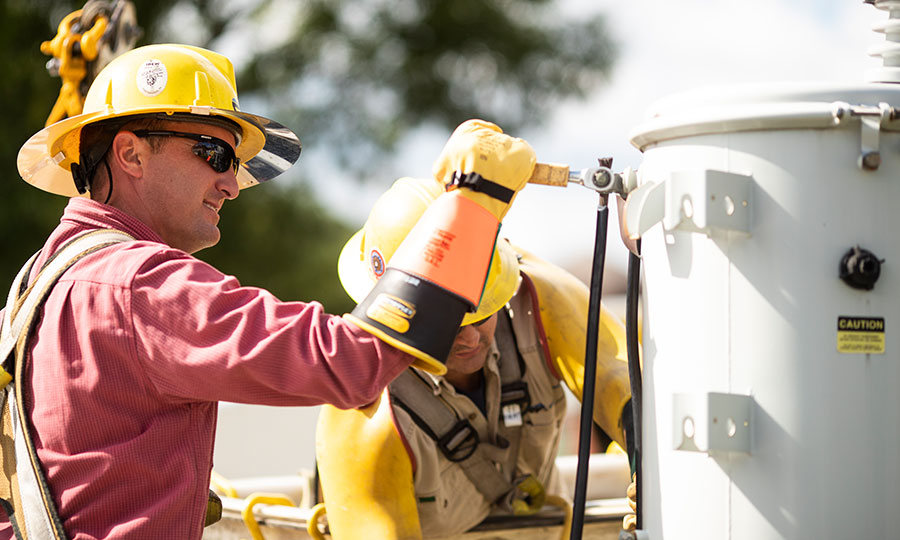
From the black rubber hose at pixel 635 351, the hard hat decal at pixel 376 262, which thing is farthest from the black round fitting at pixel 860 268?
the hard hat decal at pixel 376 262

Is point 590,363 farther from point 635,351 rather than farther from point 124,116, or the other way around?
point 124,116

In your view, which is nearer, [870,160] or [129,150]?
[870,160]

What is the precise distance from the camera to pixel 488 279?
11.1 ft

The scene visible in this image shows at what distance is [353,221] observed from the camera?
1516 cm

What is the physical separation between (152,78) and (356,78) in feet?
39.1

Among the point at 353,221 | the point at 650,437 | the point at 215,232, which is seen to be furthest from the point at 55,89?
the point at 650,437

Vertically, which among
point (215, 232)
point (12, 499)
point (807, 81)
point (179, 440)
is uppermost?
point (807, 81)

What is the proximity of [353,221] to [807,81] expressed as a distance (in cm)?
1319

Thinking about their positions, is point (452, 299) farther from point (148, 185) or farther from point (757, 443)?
point (148, 185)

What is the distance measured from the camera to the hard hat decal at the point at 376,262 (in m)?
3.53

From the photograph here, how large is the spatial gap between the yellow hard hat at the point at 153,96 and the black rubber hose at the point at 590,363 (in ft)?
3.28

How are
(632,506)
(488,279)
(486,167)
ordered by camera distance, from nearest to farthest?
1. (486,167)
2. (632,506)
3. (488,279)

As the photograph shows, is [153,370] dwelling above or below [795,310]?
below

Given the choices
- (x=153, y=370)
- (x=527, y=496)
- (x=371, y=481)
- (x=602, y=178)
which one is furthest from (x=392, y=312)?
(x=527, y=496)
